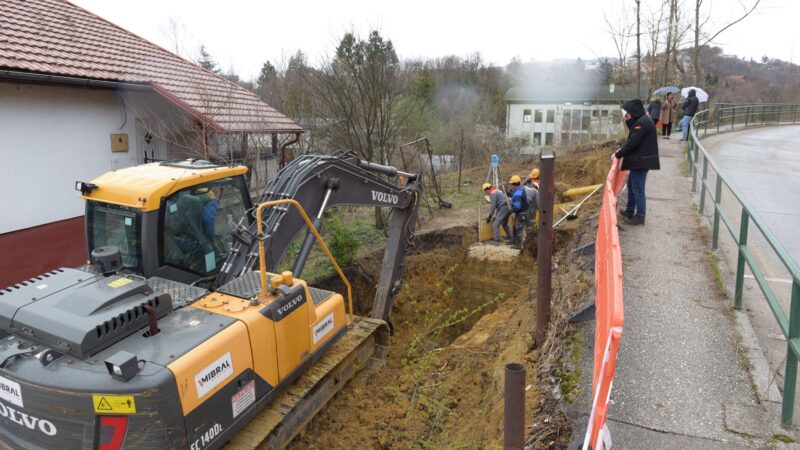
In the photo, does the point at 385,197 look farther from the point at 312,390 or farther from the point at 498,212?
the point at 498,212

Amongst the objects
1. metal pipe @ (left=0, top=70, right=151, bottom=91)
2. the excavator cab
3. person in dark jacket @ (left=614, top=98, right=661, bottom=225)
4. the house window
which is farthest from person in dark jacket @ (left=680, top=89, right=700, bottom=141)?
the house window

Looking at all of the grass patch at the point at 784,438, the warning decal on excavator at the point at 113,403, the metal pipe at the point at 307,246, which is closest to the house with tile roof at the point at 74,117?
the metal pipe at the point at 307,246

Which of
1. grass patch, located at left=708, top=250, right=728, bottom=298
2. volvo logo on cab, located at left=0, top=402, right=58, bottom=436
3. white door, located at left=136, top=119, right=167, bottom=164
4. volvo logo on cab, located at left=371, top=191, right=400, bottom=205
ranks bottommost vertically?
volvo logo on cab, located at left=0, top=402, right=58, bottom=436

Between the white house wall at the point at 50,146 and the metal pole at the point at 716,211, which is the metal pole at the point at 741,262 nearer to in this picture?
the metal pole at the point at 716,211

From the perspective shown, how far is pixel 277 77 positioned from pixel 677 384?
2050 cm

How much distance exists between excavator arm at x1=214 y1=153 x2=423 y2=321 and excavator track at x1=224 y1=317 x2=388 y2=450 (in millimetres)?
991

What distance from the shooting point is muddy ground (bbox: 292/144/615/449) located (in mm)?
4684

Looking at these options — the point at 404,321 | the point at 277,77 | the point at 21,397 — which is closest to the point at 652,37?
the point at 277,77

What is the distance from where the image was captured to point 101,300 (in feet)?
12.7

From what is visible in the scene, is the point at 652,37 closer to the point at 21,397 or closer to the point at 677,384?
the point at 677,384

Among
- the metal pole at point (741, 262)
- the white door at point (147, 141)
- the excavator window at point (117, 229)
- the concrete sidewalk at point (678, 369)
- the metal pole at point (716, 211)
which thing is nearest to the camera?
the concrete sidewalk at point (678, 369)

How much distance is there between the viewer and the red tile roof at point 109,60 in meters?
9.62

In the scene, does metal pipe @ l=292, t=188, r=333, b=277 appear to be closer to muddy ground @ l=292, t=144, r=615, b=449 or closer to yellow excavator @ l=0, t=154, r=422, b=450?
yellow excavator @ l=0, t=154, r=422, b=450

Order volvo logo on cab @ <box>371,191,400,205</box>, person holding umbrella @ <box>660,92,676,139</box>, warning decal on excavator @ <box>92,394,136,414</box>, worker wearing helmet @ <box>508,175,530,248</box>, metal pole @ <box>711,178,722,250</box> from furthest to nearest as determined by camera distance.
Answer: person holding umbrella @ <box>660,92,676,139</box> < worker wearing helmet @ <box>508,175,530,248</box> < volvo logo on cab @ <box>371,191,400,205</box> < metal pole @ <box>711,178,722,250</box> < warning decal on excavator @ <box>92,394,136,414</box>
